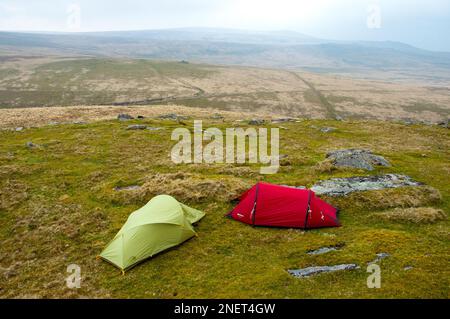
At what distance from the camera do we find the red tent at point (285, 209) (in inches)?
787

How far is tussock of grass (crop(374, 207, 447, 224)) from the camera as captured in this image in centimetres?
2067

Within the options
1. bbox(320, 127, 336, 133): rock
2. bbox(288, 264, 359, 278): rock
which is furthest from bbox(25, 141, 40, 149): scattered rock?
bbox(320, 127, 336, 133): rock

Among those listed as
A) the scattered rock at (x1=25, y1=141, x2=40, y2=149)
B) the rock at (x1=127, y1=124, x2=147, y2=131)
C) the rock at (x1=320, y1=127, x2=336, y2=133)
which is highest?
the rock at (x1=127, y1=124, x2=147, y2=131)

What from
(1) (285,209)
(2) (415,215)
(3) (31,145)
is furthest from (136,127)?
(2) (415,215)

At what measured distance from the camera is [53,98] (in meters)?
128

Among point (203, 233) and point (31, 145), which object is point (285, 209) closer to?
point (203, 233)

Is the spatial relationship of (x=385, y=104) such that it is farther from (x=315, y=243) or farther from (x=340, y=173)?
(x=315, y=243)

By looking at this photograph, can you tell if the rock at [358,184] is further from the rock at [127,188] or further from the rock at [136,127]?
the rock at [136,127]

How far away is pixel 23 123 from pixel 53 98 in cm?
7464

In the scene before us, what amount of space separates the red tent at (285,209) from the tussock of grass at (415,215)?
3.51 meters

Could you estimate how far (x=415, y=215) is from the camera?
20938mm

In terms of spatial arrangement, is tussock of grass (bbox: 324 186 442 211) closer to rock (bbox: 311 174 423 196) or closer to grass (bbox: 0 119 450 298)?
grass (bbox: 0 119 450 298)

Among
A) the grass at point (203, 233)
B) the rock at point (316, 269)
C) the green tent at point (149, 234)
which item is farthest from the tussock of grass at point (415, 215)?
the green tent at point (149, 234)

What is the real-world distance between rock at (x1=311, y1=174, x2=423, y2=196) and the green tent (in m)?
10.9
